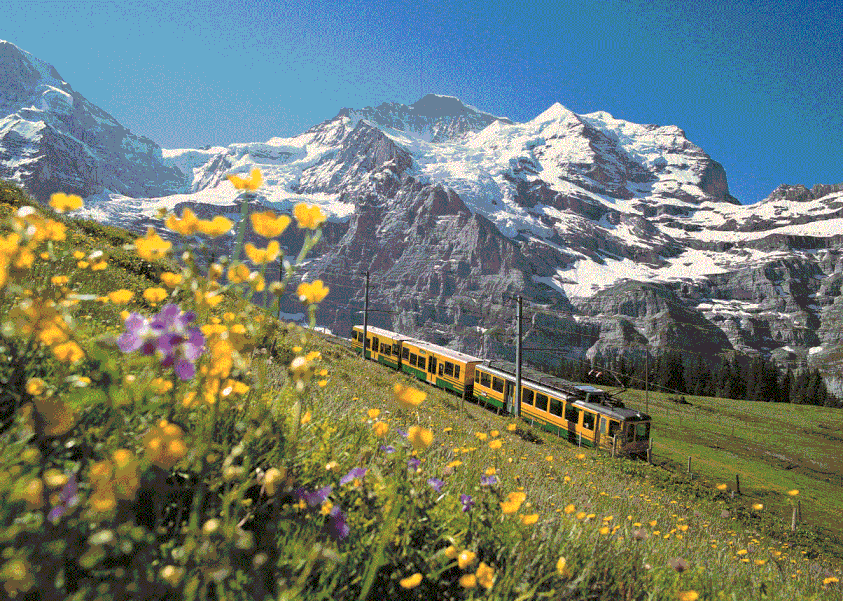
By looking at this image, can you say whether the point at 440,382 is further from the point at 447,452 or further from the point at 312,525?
the point at 312,525

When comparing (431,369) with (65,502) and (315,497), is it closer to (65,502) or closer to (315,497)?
(315,497)

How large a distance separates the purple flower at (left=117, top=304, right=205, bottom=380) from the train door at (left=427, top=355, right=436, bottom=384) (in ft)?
91.6

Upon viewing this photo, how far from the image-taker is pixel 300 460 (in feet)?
5.81

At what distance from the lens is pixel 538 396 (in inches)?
904

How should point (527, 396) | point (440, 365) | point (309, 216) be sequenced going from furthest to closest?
1. point (440, 365)
2. point (527, 396)
3. point (309, 216)

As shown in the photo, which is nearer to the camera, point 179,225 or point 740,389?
point 179,225

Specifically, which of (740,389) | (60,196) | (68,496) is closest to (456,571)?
(68,496)

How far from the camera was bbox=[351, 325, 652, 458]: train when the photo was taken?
19344mm

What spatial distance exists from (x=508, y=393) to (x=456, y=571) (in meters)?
23.8

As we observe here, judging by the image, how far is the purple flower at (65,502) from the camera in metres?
0.76

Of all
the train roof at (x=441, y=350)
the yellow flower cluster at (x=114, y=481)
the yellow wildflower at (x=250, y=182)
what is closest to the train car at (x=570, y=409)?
the train roof at (x=441, y=350)

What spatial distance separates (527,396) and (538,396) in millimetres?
798

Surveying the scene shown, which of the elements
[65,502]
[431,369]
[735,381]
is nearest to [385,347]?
[431,369]

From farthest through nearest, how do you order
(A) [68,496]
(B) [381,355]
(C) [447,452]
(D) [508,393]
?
(B) [381,355]
(D) [508,393]
(C) [447,452]
(A) [68,496]
